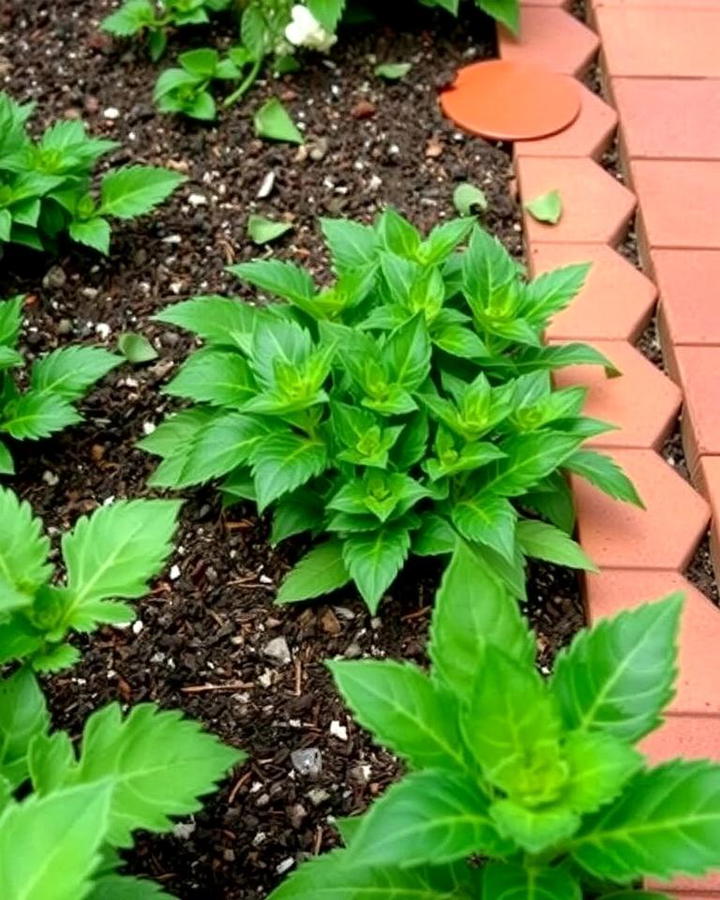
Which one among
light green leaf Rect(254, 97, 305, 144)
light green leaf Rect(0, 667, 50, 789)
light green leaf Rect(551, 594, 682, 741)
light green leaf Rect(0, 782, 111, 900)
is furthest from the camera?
light green leaf Rect(254, 97, 305, 144)

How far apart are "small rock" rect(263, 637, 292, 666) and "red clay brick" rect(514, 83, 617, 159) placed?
1385mm

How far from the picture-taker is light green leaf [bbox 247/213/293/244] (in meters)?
3.00

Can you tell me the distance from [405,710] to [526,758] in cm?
17

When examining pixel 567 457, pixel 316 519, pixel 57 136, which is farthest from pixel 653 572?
pixel 57 136

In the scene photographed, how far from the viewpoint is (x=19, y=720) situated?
1866mm

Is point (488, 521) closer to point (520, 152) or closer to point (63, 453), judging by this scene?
point (63, 453)

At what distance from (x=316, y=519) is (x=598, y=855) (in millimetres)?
962

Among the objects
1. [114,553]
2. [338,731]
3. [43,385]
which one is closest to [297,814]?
[338,731]

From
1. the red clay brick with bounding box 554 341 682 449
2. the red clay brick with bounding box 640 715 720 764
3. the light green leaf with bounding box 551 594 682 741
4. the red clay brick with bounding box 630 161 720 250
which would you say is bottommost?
the red clay brick with bounding box 640 715 720 764

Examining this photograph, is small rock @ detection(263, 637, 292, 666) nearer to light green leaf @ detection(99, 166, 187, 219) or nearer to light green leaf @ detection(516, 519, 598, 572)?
light green leaf @ detection(516, 519, 598, 572)

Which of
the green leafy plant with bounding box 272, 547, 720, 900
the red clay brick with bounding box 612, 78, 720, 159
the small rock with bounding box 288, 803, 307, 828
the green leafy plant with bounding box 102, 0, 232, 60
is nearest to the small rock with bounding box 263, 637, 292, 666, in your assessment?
the small rock with bounding box 288, 803, 307, 828

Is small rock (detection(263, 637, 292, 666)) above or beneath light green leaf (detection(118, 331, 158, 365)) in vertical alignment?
beneath

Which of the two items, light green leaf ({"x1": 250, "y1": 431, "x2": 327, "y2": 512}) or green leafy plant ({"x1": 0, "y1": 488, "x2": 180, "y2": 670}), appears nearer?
green leafy plant ({"x1": 0, "y1": 488, "x2": 180, "y2": 670})

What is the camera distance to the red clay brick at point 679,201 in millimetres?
3021
